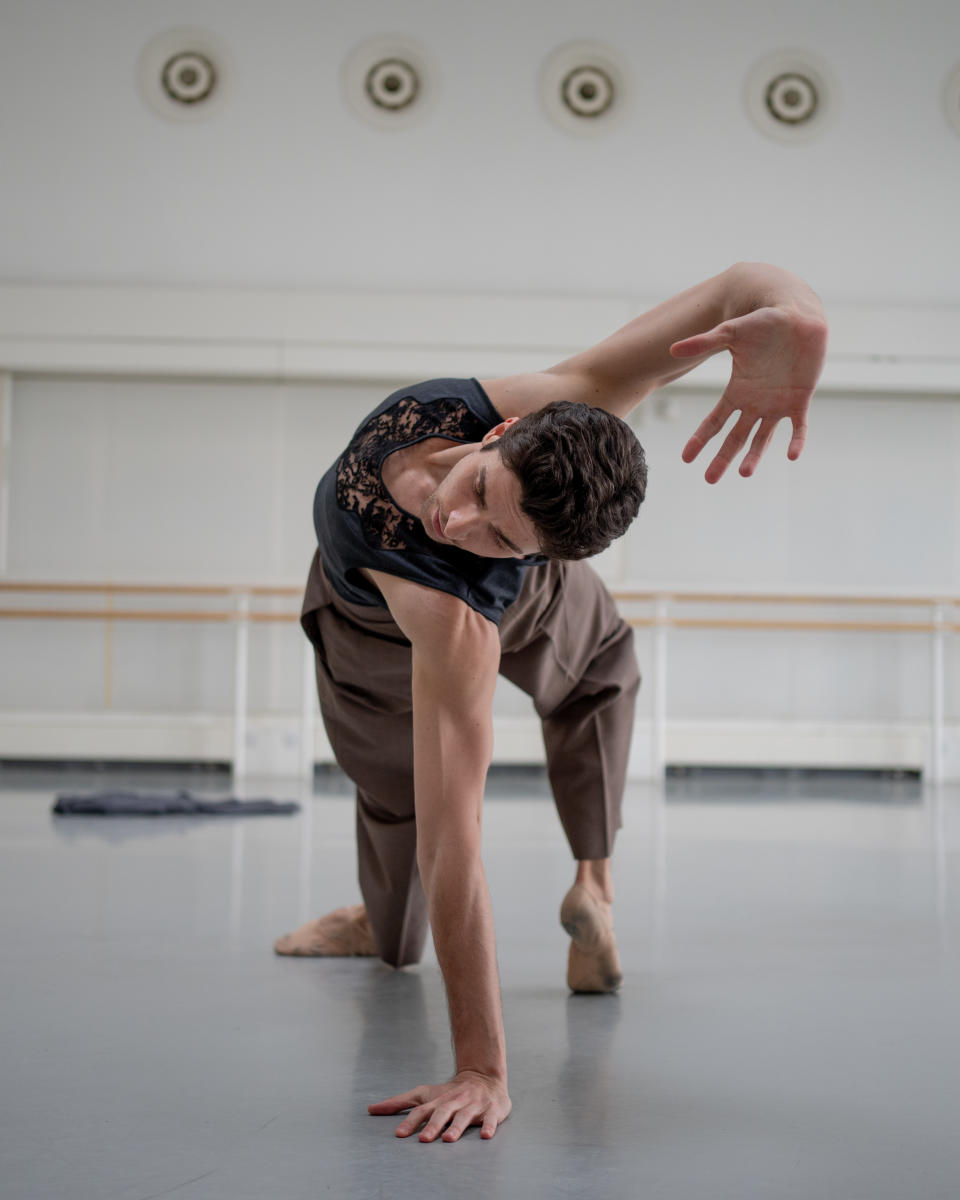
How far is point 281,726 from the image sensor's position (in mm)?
5797

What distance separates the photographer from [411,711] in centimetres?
192

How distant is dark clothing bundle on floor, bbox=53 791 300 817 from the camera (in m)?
3.92

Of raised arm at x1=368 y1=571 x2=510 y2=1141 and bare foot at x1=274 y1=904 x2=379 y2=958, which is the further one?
bare foot at x1=274 y1=904 x2=379 y2=958

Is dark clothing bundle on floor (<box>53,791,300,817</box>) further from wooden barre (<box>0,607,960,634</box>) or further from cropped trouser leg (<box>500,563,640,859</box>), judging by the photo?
cropped trouser leg (<box>500,563,640,859</box>)

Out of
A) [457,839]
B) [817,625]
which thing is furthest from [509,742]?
[457,839]

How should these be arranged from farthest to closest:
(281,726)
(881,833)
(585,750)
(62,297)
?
(62,297), (281,726), (881,833), (585,750)

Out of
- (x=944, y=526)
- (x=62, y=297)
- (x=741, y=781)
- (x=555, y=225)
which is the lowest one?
(x=741, y=781)

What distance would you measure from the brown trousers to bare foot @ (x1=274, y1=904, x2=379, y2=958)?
11 centimetres

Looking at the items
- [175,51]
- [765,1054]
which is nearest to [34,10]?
[175,51]

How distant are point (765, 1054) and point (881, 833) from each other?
2.42 meters

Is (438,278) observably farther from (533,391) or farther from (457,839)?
(457,839)

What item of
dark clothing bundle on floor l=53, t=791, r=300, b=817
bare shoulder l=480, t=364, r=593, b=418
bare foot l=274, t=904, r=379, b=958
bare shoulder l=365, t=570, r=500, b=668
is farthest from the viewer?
dark clothing bundle on floor l=53, t=791, r=300, b=817

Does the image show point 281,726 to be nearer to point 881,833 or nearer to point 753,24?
point 881,833

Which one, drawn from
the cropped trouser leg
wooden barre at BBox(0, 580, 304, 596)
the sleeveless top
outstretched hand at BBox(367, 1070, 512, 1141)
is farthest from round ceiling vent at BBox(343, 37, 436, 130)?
outstretched hand at BBox(367, 1070, 512, 1141)
